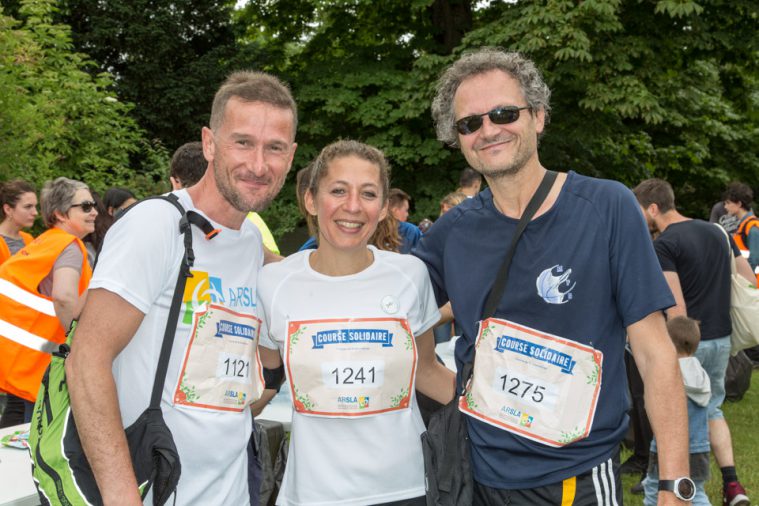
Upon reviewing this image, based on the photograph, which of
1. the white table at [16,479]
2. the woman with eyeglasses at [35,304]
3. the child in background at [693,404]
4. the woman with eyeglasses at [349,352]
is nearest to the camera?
the woman with eyeglasses at [349,352]

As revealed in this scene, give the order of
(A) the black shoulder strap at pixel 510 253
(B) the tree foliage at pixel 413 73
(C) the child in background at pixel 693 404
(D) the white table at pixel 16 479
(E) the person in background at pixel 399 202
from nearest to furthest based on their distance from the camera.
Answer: (A) the black shoulder strap at pixel 510 253 → (D) the white table at pixel 16 479 → (C) the child in background at pixel 693 404 → (E) the person in background at pixel 399 202 → (B) the tree foliage at pixel 413 73

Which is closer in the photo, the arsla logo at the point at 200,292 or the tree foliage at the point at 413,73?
the arsla logo at the point at 200,292

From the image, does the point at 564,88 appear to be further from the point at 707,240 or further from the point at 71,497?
the point at 71,497

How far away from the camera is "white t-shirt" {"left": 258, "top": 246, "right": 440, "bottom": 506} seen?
2.34 m

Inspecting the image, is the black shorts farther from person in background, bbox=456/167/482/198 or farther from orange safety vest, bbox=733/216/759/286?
orange safety vest, bbox=733/216/759/286

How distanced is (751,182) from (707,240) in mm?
14220

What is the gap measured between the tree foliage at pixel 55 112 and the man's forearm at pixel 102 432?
27.6 feet

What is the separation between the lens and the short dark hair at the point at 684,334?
500cm

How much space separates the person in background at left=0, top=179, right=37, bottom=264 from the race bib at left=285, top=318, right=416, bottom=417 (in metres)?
4.54

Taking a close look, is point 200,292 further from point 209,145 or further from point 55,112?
point 55,112

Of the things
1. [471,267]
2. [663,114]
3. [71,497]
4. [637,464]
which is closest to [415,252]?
[471,267]

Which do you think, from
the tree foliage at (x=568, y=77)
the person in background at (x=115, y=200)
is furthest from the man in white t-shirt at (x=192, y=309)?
the tree foliage at (x=568, y=77)

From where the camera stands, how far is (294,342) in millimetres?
2381

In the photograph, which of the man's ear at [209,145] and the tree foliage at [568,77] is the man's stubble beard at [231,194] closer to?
the man's ear at [209,145]
